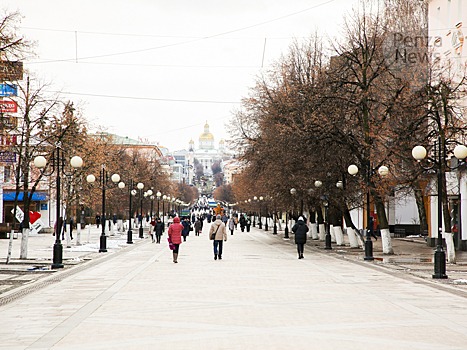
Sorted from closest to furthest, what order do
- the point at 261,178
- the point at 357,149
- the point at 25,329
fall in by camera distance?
the point at 25,329 < the point at 357,149 < the point at 261,178

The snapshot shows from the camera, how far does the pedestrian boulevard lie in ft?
37.1

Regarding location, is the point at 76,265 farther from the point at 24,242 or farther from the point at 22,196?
the point at 22,196

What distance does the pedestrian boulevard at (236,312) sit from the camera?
37.1 ft

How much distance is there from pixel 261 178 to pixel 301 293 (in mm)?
31088

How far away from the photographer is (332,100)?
38.0m

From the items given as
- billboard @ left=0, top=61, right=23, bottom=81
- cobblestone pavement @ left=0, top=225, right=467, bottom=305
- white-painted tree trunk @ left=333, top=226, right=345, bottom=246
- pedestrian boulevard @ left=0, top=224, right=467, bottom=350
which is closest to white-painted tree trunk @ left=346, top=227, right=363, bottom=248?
white-painted tree trunk @ left=333, top=226, right=345, bottom=246

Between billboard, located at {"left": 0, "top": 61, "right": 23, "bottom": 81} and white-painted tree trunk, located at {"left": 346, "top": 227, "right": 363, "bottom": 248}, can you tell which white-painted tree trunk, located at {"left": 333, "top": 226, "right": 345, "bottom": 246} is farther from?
billboard, located at {"left": 0, "top": 61, "right": 23, "bottom": 81}

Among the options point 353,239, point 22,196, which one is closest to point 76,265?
point 353,239

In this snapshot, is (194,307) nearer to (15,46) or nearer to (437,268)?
(15,46)

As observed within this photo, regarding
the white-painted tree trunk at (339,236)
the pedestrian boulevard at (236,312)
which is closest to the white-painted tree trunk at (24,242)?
the pedestrian boulevard at (236,312)

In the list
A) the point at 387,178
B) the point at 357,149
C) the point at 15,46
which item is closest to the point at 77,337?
the point at 15,46

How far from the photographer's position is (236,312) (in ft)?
48.0

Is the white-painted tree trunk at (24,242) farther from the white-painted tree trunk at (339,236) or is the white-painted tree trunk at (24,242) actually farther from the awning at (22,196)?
the awning at (22,196)

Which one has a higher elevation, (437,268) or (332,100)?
(332,100)
